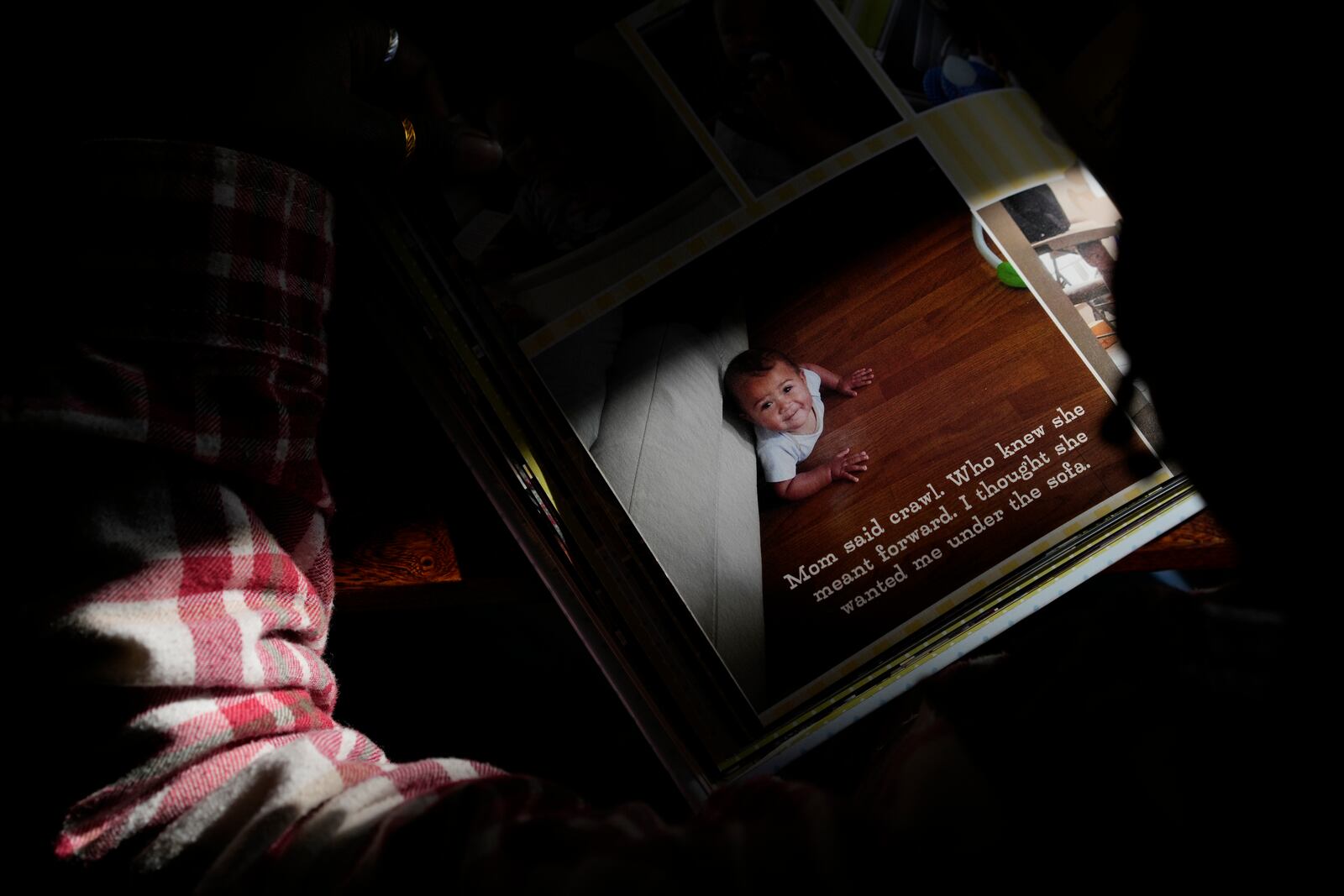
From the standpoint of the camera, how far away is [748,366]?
37 cm

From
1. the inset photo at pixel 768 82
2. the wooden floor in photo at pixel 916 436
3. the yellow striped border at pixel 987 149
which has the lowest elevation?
the wooden floor in photo at pixel 916 436

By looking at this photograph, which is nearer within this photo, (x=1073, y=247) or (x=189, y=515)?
(x=189, y=515)

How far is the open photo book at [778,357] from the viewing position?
35 cm

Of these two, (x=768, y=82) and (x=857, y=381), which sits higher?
(x=768, y=82)

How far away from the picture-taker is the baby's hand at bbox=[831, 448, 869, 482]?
356 mm

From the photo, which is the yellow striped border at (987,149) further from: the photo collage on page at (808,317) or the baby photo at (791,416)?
the baby photo at (791,416)

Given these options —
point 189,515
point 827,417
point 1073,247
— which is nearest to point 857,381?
point 827,417

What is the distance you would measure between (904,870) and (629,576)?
18 cm

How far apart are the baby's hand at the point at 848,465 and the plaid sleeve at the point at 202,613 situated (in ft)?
0.51

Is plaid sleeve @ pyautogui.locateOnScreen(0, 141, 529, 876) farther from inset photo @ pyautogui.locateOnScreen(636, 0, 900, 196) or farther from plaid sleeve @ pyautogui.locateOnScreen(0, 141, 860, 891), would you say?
inset photo @ pyautogui.locateOnScreen(636, 0, 900, 196)

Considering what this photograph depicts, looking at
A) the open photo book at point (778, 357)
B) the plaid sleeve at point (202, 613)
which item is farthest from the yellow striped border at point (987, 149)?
the plaid sleeve at point (202, 613)

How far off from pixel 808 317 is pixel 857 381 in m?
0.04

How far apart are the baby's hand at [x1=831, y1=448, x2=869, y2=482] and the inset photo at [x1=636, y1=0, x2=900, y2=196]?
0.47ft

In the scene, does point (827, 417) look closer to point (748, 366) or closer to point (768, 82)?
point (748, 366)
